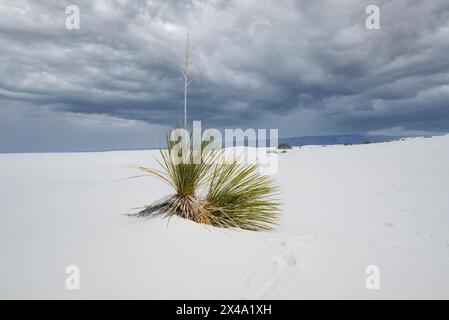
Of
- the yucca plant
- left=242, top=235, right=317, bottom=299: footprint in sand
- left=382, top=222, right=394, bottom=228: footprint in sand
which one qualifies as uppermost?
the yucca plant

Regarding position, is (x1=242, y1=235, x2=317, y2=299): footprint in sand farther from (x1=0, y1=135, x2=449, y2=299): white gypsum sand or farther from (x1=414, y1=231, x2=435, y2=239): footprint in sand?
(x1=414, y1=231, x2=435, y2=239): footprint in sand

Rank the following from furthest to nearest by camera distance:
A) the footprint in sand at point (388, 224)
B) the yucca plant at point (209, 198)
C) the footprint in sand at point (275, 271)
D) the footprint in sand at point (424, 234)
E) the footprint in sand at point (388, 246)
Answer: the footprint in sand at point (388, 224), the footprint in sand at point (424, 234), the yucca plant at point (209, 198), the footprint in sand at point (388, 246), the footprint in sand at point (275, 271)

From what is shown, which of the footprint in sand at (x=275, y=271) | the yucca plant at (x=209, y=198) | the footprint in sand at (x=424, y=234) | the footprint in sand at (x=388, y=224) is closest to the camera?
the footprint in sand at (x=275, y=271)

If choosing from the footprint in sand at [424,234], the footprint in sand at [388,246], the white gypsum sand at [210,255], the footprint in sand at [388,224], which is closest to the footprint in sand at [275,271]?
the white gypsum sand at [210,255]

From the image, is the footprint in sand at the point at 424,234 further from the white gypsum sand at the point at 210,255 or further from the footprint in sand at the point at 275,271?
the footprint in sand at the point at 275,271

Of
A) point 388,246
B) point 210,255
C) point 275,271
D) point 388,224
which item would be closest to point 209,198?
point 210,255

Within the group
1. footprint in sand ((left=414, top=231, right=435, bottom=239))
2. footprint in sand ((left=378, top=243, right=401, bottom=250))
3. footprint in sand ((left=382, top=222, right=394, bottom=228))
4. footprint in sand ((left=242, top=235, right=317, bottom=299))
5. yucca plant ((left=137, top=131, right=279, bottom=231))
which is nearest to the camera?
footprint in sand ((left=242, top=235, right=317, bottom=299))

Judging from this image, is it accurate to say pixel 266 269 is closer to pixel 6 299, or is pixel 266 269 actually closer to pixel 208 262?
pixel 208 262

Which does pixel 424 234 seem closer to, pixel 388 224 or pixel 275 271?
pixel 388 224

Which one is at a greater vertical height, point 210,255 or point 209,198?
point 209,198

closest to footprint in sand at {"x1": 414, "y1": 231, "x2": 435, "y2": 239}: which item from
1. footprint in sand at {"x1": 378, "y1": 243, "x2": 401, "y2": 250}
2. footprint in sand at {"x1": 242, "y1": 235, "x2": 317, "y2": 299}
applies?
A: footprint in sand at {"x1": 378, "y1": 243, "x2": 401, "y2": 250}

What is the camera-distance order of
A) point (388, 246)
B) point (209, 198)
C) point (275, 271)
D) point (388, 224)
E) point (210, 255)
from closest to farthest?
1. point (275, 271)
2. point (210, 255)
3. point (388, 246)
4. point (209, 198)
5. point (388, 224)
